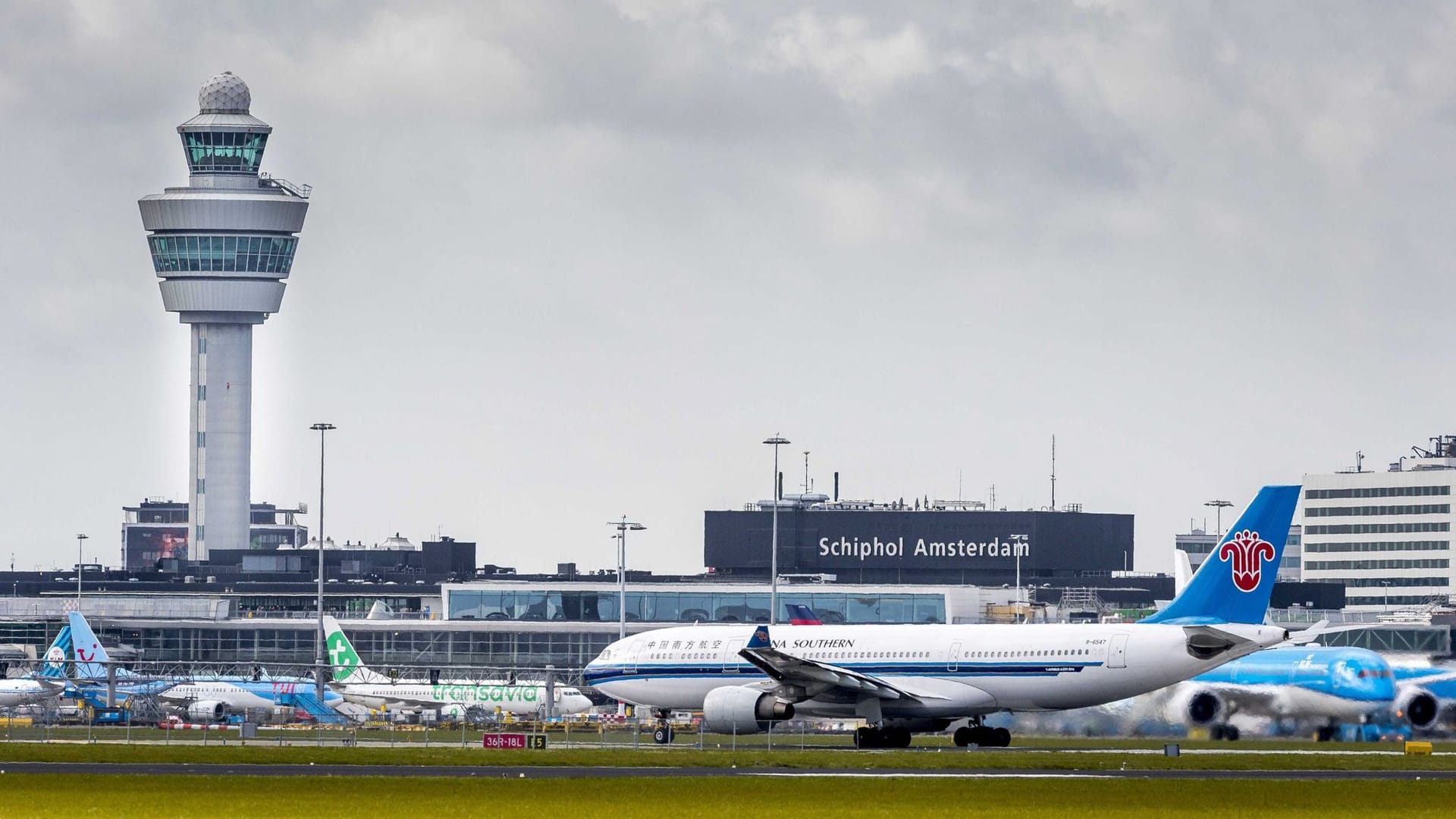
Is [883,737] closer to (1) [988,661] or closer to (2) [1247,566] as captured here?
(1) [988,661]

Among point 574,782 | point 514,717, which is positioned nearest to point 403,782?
point 574,782

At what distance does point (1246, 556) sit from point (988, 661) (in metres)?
8.96

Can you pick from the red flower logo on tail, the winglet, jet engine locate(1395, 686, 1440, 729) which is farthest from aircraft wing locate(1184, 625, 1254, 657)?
the winglet

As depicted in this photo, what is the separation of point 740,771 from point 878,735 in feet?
58.4

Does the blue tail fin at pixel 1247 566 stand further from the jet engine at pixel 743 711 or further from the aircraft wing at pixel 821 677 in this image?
the jet engine at pixel 743 711

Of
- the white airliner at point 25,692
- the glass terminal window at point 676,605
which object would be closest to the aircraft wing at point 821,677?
the white airliner at point 25,692

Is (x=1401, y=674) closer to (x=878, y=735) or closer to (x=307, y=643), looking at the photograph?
(x=878, y=735)

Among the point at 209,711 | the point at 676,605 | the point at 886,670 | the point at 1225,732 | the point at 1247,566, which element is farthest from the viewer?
the point at 676,605

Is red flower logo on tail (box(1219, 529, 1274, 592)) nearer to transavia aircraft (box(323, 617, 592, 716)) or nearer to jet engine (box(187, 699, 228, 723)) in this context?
transavia aircraft (box(323, 617, 592, 716))

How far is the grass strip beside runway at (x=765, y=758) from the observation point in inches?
2522

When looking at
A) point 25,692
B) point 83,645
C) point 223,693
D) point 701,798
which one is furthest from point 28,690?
point 701,798

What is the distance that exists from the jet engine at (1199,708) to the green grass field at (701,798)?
2801 centimetres

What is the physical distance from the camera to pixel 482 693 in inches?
4838

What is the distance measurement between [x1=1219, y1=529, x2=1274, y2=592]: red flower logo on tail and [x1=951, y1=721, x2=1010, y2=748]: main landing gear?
9.85 m
